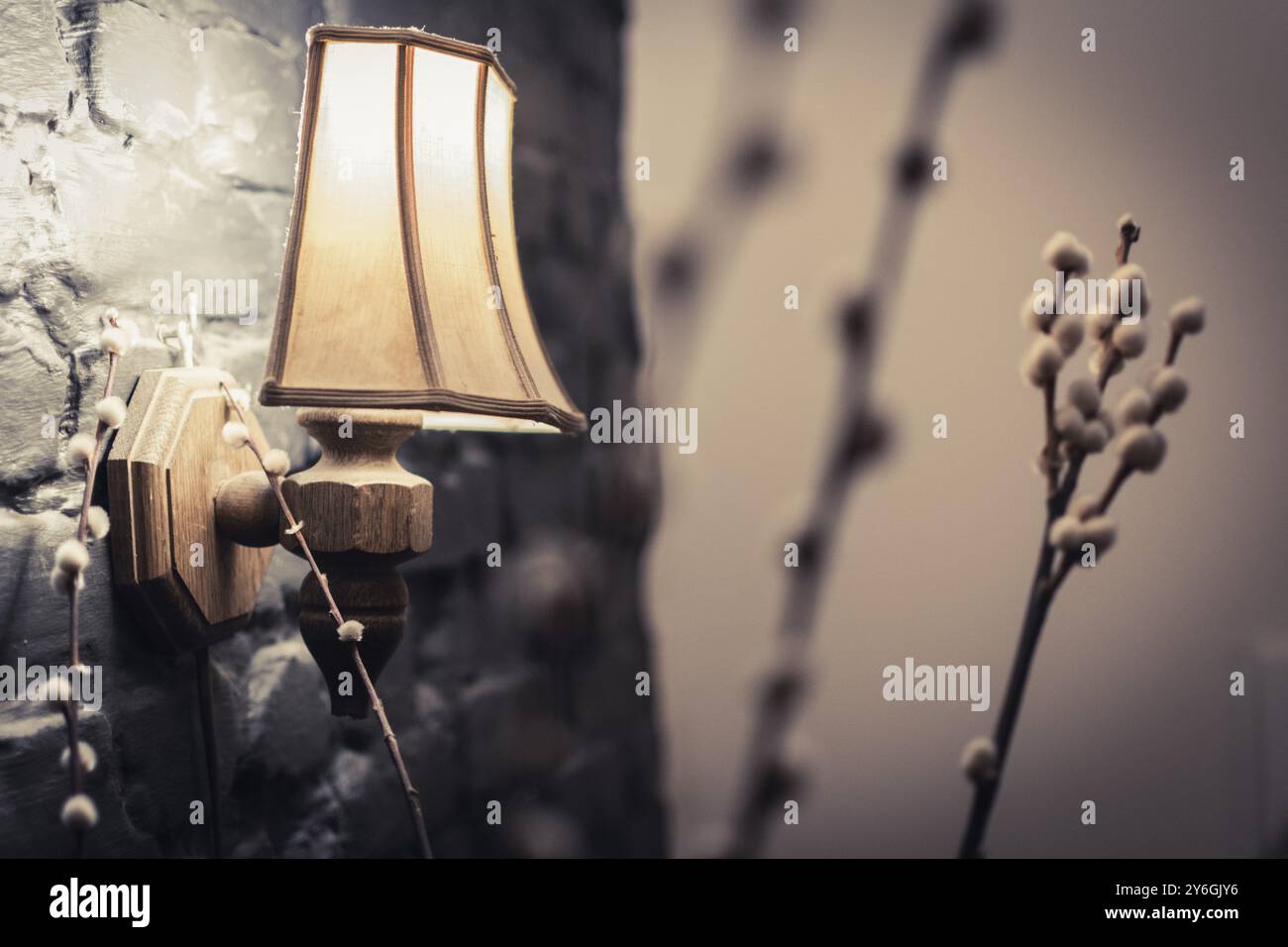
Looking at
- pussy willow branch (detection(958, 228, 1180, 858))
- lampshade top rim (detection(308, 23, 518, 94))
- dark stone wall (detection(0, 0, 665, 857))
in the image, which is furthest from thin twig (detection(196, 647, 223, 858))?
pussy willow branch (detection(958, 228, 1180, 858))

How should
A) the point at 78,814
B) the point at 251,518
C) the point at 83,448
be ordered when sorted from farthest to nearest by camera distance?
the point at 251,518
the point at 83,448
the point at 78,814

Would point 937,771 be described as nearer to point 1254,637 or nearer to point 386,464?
point 1254,637

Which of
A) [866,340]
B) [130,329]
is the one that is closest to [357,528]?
[130,329]

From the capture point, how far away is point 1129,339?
0.48m

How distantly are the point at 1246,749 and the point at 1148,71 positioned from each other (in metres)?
0.74

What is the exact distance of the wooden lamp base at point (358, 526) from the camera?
59 centimetres

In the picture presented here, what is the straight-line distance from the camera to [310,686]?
2.65ft

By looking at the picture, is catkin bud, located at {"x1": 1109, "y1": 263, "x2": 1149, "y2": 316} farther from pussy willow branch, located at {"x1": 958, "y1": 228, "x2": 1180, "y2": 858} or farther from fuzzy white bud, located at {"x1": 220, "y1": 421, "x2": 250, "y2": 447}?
fuzzy white bud, located at {"x1": 220, "y1": 421, "x2": 250, "y2": 447}

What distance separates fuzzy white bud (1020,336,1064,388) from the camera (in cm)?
46

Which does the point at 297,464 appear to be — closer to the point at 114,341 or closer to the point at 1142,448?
the point at 114,341

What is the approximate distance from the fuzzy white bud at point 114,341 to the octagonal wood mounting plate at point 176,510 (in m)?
0.06

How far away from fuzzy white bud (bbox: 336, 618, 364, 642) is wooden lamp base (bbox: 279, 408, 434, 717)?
0.02 m

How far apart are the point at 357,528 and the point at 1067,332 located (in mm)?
438

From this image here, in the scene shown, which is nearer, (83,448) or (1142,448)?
(1142,448)
